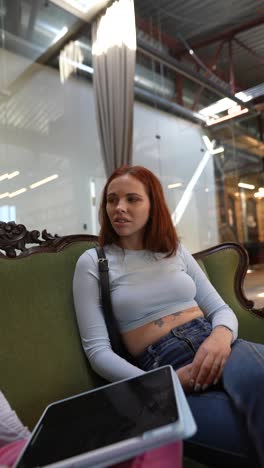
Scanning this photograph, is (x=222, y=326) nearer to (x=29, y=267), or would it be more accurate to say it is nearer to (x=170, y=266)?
(x=170, y=266)

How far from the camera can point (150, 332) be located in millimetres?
1026

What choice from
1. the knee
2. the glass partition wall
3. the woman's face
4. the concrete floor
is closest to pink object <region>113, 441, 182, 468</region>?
the knee

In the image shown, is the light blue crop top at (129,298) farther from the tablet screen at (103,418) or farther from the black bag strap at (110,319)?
the tablet screen at (103,418)

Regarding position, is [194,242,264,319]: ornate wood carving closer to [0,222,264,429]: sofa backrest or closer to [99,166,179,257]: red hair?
[99,166,179,257]: red hair

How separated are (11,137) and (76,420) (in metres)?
3.46

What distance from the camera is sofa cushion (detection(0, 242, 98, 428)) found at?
Result: 3.16 feet

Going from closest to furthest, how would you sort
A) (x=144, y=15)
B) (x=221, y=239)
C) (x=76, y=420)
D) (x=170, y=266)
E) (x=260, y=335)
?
(x=76, y=420) < (x=170, y=266) < (x=260, y=335) < (x=144, y=15) < (x=221, y=239)

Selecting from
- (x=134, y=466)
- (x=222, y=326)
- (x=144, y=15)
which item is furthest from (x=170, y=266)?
(x=144, y=15)

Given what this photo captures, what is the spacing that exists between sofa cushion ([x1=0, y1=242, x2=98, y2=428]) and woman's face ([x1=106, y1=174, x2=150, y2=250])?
0.25 meters

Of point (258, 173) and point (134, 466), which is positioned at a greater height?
point (258, 173)

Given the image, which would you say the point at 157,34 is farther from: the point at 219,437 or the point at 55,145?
the point at 219,437

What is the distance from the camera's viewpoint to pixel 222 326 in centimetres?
105

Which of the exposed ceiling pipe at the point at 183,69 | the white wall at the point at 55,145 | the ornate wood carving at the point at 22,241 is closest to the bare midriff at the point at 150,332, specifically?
the ornate wood carving at the point at 22,241

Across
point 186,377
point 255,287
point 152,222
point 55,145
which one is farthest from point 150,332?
point 55,145
